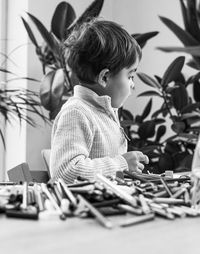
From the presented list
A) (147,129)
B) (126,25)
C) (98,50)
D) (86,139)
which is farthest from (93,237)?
(126,25)

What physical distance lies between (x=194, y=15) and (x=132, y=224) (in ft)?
4.72

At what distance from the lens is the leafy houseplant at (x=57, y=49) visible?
227 cm

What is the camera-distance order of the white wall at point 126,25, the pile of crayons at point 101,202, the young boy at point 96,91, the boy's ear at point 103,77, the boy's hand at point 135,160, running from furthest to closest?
the white wall at point 126,25 → the boy's ear at point 103,77 → the young boy at point 96,91 → the boy's hand at point 135,160 → the pile of crayons at point 101,202

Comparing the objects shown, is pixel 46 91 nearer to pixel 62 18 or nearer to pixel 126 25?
pixel 62 18

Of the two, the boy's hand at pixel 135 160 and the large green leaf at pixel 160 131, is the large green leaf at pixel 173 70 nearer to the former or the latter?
the large green leaf at pixel 160 131

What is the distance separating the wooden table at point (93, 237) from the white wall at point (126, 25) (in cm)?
206

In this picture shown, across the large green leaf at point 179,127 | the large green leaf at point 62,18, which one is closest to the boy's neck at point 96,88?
the large green leaf at point 179,127

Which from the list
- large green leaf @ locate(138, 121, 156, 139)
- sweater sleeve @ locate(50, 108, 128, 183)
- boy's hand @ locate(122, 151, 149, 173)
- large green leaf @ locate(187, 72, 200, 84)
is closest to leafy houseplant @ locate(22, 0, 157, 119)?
large green leaf @ locate(187, 72, 200, 84)

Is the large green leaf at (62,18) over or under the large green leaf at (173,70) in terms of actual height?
over

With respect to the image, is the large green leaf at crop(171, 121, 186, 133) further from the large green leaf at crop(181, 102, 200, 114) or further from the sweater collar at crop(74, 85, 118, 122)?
the sweater collar at crop(74, 85, 118, 122)

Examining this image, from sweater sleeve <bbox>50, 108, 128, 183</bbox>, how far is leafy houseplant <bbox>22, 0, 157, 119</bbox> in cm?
109

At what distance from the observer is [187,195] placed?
61 centimetres

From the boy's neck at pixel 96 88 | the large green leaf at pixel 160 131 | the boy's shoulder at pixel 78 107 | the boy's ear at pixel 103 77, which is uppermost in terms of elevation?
the boy's ear at pixel 103 77

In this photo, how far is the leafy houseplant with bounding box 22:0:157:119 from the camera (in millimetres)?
2266
